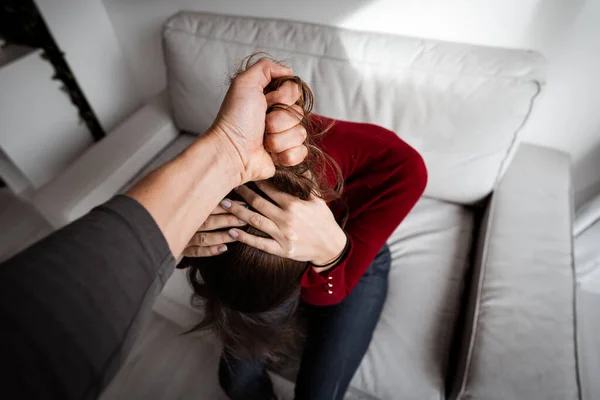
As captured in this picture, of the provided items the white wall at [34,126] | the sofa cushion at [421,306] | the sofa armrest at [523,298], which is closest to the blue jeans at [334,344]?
the sofa cushion at [421,306]

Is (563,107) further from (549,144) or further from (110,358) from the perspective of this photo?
(110,358)

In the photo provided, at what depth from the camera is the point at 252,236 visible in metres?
0.56

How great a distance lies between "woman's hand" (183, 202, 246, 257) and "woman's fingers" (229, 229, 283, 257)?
0.01m

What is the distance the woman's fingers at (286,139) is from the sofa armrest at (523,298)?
0.62m

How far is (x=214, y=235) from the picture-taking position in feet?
1.88

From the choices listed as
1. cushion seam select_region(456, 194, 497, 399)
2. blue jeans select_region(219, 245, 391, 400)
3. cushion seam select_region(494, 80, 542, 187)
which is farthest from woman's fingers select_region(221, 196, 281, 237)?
cushion seam select_region(494, 80, 542, 187)

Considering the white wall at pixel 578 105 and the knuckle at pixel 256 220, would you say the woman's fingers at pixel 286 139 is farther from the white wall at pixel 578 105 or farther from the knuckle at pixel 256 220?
the white wall at pixel 578 105

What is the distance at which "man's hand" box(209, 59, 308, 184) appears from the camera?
1.65 ft

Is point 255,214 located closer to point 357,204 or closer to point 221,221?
point 221,221

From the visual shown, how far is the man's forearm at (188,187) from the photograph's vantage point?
0.40 meters

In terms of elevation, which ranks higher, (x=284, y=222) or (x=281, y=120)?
(x=281, y=120)

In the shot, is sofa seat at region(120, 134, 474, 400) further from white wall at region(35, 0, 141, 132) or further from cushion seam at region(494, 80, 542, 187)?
white wall at region(35, 0, 141, 132)

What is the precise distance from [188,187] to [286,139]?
0.57 ft

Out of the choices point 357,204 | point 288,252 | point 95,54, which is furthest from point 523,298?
point 95,54
